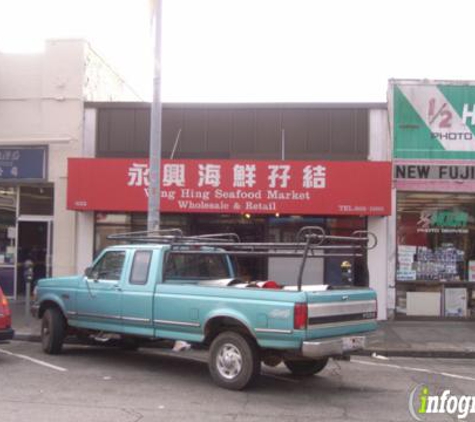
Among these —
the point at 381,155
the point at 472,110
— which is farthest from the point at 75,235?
the point at 472,110

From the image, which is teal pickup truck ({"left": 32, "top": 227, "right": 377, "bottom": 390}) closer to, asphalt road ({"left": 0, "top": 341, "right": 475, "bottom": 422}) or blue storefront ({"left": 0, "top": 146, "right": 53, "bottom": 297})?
asphalt road ({"left": 0, "top": 341, "right": 475, "bottom": 422})

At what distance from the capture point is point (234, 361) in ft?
25.8

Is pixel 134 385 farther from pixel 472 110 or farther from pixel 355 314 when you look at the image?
pixel 472 110

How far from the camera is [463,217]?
15.0 meters

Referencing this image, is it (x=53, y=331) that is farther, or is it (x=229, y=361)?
(x=53, y=331)

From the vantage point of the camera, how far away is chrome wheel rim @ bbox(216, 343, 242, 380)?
7.82 m

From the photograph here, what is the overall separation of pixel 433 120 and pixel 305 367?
8.20 metres

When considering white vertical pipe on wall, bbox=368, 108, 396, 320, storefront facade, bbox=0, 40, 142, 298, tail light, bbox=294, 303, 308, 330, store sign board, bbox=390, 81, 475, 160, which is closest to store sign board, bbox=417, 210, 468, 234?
white vertical pipe on wall, bbox=368, 108, 396, 320

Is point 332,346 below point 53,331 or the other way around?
the other way around

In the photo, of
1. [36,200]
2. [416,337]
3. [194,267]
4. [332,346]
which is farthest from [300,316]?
[36,200]

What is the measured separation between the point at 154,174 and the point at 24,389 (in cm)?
540

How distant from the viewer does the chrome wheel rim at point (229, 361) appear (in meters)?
7.82

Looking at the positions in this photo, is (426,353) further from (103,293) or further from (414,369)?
(103,293)

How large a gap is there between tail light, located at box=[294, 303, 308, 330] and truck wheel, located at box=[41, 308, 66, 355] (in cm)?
449
